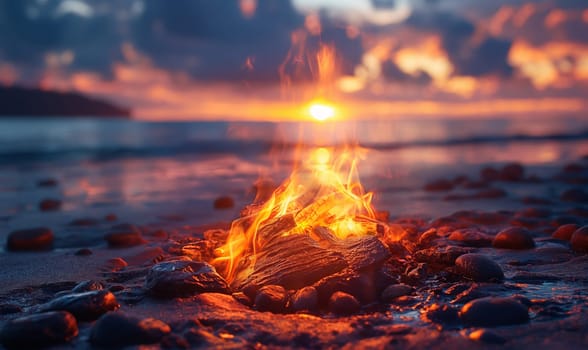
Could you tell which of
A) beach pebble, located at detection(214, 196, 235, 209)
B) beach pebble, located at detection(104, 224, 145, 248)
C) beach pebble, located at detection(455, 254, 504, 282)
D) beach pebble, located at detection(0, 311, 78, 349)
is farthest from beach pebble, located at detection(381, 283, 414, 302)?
beach pebble, located at detection(214, 196, 235, 209)

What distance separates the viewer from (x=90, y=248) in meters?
6.67

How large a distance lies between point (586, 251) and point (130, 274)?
5.06m

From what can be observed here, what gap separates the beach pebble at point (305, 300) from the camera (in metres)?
3.98

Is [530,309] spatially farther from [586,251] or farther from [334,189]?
[334,189]

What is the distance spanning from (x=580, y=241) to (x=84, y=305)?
5210 mm

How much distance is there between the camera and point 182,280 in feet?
14.0

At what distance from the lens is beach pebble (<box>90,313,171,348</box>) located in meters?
3.32

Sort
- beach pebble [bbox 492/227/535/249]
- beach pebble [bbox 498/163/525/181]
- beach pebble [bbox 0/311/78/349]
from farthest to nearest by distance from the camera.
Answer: beach pebble [bbox 498/163/525/181], beach pebble [bbox 492/227/535/249], beach pebble [bbox 0/311/78/349]

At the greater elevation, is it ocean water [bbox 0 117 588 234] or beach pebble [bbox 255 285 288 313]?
ocean water [bbox 0 117 588 234]

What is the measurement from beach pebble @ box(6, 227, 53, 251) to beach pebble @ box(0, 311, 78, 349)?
348cm

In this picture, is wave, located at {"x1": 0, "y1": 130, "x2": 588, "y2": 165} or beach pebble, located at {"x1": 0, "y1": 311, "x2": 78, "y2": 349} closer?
beach pebble, located at {"x1": 0, "y1": 311, "x2": 78, "y2": 349}

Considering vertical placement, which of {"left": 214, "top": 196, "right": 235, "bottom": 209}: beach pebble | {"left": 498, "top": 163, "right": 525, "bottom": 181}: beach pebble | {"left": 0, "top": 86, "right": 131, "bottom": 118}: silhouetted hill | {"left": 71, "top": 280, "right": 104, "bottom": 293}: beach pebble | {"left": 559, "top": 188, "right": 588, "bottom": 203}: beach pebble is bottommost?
{"left": 71, "top": 280, "right": 104, "bottom": 293}: beach pebble

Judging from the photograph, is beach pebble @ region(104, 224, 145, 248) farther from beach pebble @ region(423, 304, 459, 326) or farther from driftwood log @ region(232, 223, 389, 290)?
beach pebble @ region(423, 304, 459, 326)

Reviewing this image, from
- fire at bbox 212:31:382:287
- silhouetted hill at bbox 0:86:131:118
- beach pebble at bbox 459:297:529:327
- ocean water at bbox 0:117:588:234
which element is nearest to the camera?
beach pebble at bbox 459:297:529:327
